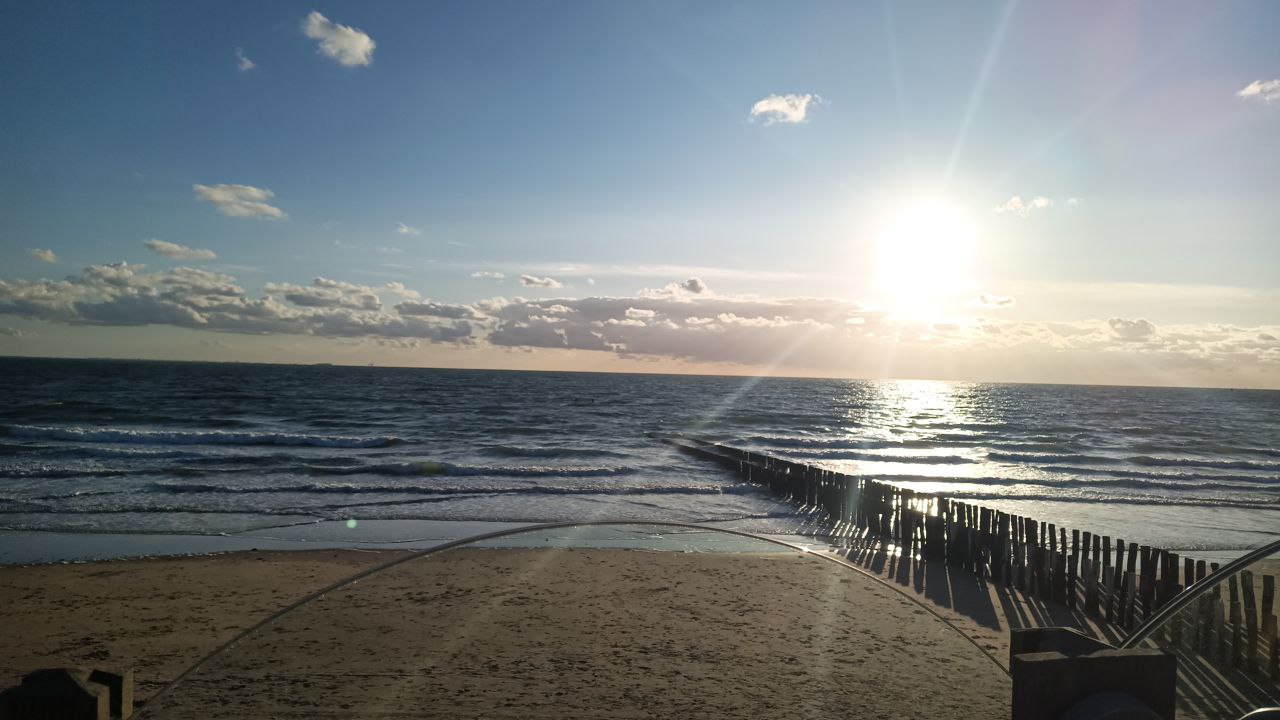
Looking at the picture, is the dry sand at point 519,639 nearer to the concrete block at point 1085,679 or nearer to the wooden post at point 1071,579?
the wooden post at point 1071,579

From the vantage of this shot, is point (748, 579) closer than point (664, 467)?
Yes

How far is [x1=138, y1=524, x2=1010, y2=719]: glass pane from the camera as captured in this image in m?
5.71

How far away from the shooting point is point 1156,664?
276 cm

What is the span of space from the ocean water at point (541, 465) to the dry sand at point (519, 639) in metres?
5.67

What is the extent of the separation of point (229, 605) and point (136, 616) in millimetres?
939

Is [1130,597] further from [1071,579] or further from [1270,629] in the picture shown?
[1270,629]

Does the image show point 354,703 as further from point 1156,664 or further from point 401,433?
point 401,433

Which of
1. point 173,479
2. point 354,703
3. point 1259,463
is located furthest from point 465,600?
point 1259,463

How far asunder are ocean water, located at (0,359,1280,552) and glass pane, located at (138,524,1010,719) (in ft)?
21.8

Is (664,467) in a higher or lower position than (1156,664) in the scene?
lower

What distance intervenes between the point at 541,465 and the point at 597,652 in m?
21.7

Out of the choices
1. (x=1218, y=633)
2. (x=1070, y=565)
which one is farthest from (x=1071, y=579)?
(x=1218, y=633)

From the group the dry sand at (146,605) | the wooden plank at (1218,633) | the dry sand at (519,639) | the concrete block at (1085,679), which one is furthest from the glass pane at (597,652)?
the concrete block at (1085,679)

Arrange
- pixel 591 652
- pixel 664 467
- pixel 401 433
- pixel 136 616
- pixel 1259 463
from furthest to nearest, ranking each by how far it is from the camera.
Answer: pixel 401 433 → pixel 1259 463 → pixel 664 467 → pixel 136 616 → pixel 591 652
